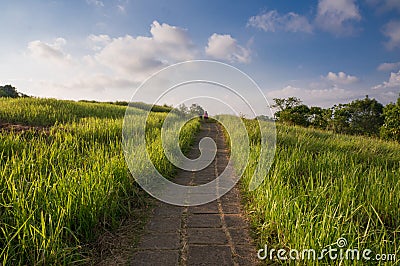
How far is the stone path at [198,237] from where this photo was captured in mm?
1951

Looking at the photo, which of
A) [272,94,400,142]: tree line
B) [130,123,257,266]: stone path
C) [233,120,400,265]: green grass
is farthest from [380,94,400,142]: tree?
[130,123,257,266]: stone path

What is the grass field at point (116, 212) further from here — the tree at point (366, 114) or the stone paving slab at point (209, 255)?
the tree at point (366, 114)

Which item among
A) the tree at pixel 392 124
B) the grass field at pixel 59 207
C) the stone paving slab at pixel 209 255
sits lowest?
the stone paving slab at pixel 209 255

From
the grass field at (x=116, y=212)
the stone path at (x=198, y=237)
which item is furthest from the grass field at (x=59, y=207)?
the stone path at (x=198, y=237)

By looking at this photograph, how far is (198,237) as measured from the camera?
2.27m

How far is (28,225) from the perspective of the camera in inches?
68.9

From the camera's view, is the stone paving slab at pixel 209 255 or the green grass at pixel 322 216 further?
the stone paving slab at pixel 209 255

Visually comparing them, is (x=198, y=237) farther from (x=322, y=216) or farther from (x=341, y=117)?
(x=341, y=117)

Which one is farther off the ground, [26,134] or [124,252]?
[26,134]

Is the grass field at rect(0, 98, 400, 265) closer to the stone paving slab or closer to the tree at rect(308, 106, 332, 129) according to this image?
the stone paving slab

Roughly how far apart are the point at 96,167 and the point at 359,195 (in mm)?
2803

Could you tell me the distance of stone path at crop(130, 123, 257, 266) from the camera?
6.40ft

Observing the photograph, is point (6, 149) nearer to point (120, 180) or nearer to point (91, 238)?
point (120, 180)

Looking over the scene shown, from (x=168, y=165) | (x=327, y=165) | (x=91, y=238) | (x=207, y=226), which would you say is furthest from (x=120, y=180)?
(x=327, y=165)
